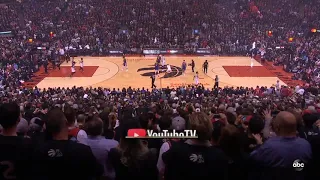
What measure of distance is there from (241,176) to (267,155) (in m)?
0.54

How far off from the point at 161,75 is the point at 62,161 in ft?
99.8

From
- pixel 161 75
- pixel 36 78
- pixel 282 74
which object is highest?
pixel 282 74

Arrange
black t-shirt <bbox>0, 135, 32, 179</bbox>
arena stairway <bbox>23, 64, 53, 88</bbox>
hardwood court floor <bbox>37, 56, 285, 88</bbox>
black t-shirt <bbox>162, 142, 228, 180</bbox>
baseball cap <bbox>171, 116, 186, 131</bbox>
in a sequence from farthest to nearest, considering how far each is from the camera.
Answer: hardwood court floor <bbox>37, 56, 285, 88</bbox>
arena stairway <bbox>23, 64, 53, 88</bbox>
baseball cap <bbox>171, 116, 186, 131</bbox>
black t-shirt <bbox>0, 135, 32, 179</bbox>
black t-shirt <bbox>162, 142, 228, 180</bbox>

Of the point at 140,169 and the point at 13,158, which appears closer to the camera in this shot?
the point at 13,158

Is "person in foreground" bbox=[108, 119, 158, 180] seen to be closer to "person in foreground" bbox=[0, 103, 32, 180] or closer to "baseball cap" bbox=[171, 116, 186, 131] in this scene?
"person in foreground" bbox=[0, 103, 32, 180]

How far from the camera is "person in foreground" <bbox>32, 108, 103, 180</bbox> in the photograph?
17.6ft

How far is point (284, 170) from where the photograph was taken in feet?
18.3

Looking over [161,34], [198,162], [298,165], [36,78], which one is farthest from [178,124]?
[161,34]

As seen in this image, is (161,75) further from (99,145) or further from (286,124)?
(286,124)

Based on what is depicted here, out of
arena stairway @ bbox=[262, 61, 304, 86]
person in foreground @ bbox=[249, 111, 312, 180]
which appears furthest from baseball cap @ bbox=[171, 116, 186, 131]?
arena stairway @ bbox=[262, 61, 304, 86]

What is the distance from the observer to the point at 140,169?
5.61 metres

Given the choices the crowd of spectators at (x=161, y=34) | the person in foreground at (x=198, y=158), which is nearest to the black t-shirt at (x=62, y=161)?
the person in foreground at (x=198, y=158)

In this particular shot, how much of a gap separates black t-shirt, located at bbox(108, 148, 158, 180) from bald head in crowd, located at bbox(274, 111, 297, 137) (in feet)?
6.19

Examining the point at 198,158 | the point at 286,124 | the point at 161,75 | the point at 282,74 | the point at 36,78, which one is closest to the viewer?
the point at 198,158
